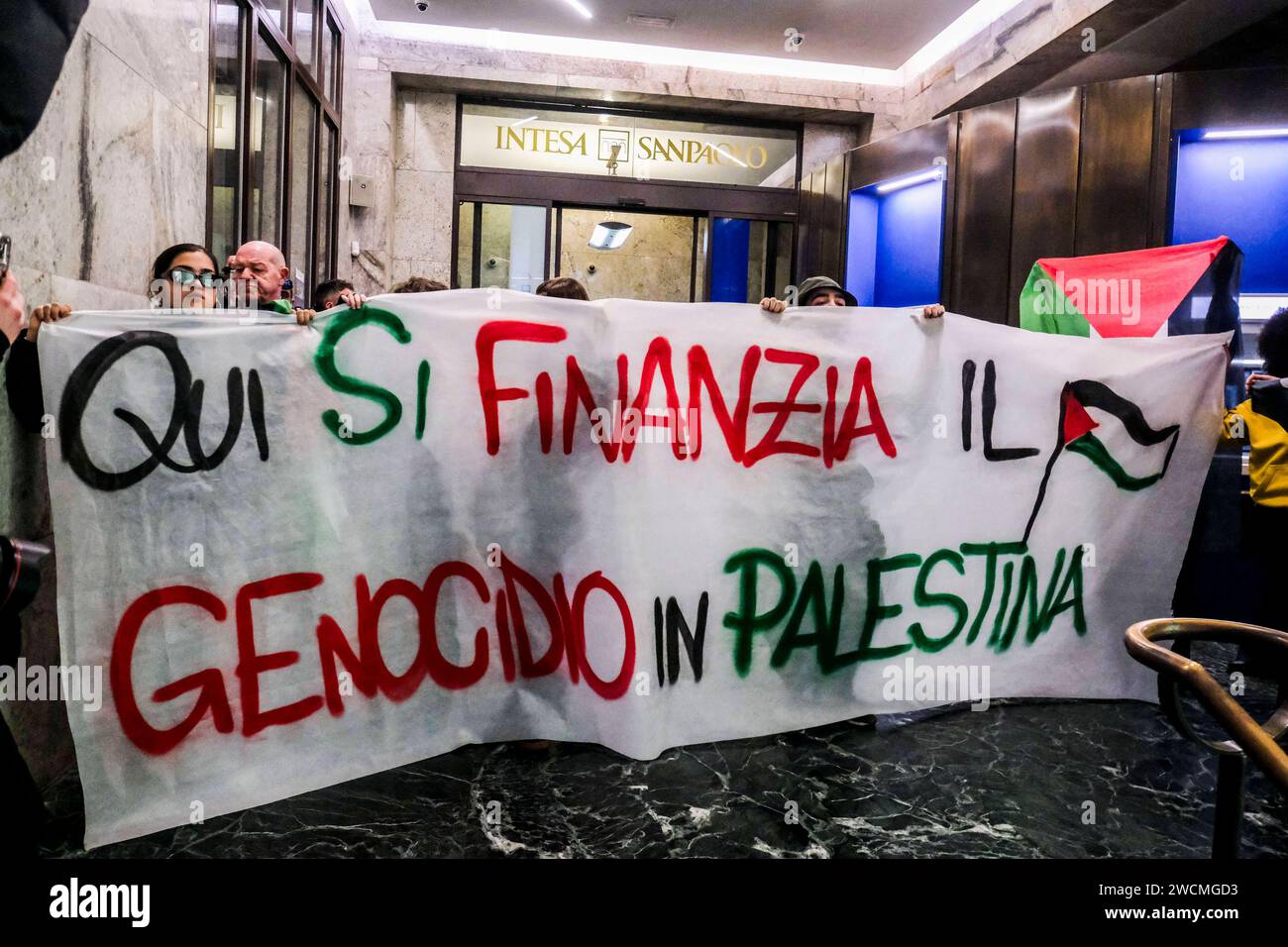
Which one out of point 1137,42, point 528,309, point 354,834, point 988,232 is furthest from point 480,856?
point 1137,42

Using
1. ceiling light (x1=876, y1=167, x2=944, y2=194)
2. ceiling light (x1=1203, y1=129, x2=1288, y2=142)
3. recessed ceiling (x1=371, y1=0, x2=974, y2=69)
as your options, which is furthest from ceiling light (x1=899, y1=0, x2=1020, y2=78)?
ceiling light (x1=1203, y1=129, x2=1288, y2=142)

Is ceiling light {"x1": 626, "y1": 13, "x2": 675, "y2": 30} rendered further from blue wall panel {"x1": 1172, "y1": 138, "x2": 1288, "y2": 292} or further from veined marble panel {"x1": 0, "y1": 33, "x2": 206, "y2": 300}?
veined marble panel {"x1": 0, "y1": 33, "x2": 206, "y2": 300}

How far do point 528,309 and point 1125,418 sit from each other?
6.75ft

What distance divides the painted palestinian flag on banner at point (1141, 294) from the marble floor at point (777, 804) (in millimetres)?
1496

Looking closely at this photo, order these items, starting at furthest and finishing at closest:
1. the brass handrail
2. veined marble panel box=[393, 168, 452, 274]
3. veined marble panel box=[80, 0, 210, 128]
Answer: veined marble panel box=[393, 168, 452, 274] < veined marble panel box=[80, 0, 210, 128] < the brass handrail

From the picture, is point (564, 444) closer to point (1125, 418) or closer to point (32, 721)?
point (32, 721)

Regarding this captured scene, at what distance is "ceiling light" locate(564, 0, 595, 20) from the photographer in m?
6.26

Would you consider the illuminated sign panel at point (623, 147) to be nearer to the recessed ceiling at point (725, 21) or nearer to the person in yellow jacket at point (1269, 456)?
the recessed ceiling at point (725, 21)

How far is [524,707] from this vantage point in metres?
2.48

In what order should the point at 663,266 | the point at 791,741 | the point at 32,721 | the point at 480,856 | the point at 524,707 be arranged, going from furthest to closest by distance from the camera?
1. the point at 663,266
2. the point at 791,741
3. the point at 524,707
4. the point at 32,721
5. the point at 480,856

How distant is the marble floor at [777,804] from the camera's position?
6.81ft

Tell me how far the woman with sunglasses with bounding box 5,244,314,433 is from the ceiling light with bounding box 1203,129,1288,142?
17.4 ft

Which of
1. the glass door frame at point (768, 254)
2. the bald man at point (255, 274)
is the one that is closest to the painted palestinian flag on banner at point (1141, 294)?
the bald man at point (255, 274)

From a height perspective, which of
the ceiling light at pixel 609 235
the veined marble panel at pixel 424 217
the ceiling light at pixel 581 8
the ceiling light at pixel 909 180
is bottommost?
the veined marble panel at pixel 424 217
